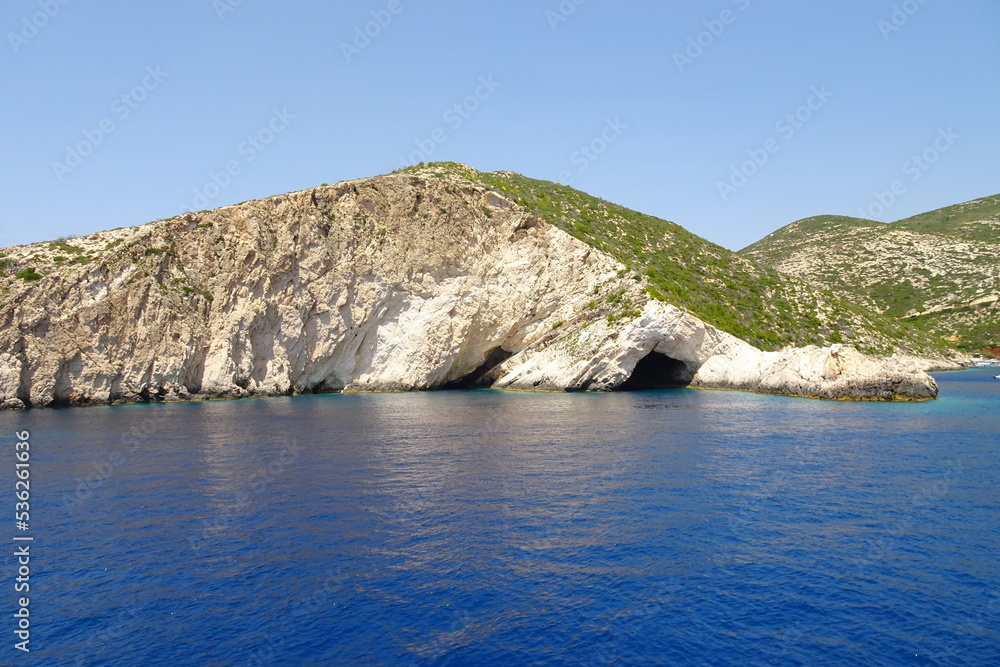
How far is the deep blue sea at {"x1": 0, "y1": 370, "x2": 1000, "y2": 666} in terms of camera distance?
33.9ft

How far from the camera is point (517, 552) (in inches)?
553

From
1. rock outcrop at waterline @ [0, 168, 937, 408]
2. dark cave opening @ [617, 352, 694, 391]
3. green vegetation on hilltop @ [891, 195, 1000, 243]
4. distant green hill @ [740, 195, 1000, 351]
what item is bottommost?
dark cave opening @ [617, 352, 694, 391]

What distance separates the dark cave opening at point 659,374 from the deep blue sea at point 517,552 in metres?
29.8

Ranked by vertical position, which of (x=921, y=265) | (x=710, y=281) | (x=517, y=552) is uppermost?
(x=921, y=265)

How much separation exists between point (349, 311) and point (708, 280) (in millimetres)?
37932

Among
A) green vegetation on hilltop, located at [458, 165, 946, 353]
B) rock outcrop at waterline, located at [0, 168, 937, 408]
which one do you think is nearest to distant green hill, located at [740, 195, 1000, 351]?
green vegetation on hilltop, located at [458, 165, 946, 353]

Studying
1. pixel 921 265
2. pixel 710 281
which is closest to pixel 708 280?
pixel 710 281

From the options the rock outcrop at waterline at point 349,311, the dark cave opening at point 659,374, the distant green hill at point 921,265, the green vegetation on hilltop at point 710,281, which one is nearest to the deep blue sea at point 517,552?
the rock outcrop at waterline at point 349,311

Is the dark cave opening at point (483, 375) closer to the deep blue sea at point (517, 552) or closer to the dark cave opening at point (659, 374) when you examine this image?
the dark cave opening at point (659, 374)

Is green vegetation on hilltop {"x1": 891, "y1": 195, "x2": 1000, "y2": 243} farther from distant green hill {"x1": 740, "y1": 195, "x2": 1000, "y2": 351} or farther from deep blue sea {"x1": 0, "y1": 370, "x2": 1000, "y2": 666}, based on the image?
deep blue sea {"x1": 0, "y1": 370, "x2": 1000, "y2": 666}

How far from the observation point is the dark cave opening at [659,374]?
57719 millimetres

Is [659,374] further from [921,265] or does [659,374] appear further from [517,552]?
[921,265]

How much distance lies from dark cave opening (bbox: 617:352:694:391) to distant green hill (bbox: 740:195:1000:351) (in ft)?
195

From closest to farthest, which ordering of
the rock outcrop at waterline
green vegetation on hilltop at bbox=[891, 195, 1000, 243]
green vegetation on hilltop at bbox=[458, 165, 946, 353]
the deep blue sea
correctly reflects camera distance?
the deep blue sea
the rock outcrop at waterline
green vegetation on hilltop at bbox=[458, 165, 946, 353]
green vegetation on hilltop at bbox=[891, 195, 1000, 243]
